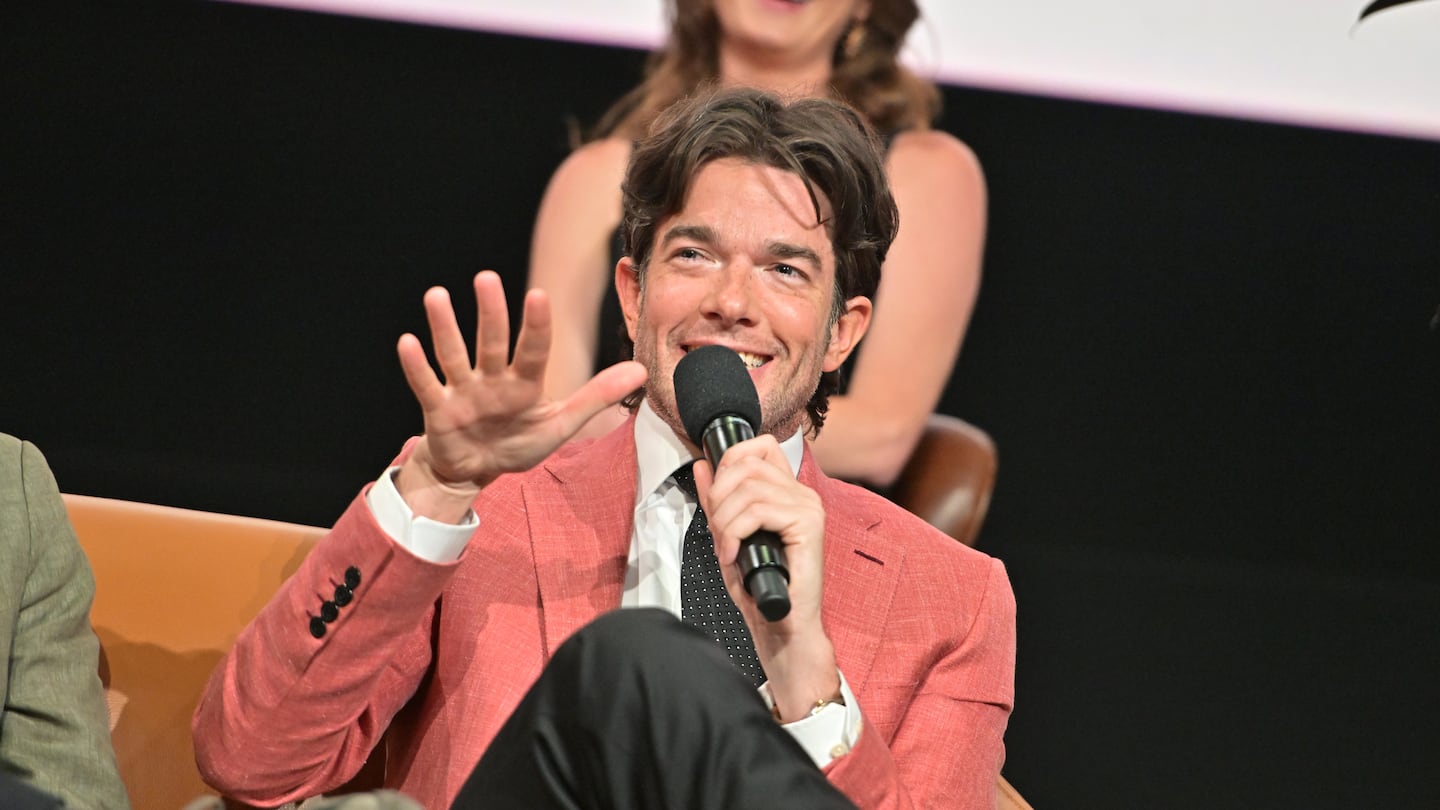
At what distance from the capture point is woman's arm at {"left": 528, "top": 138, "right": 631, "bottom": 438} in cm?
267

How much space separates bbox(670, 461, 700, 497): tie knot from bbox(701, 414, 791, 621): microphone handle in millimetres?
292

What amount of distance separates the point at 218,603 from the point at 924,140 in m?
1.54

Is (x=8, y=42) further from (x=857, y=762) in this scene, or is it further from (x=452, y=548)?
(x=857, y=762)

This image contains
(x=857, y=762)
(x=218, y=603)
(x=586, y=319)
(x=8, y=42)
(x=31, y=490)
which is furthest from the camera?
(x=8, y=42)

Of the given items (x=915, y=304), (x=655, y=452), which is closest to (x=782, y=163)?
(x=655, y=452)

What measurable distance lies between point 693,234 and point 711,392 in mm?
355

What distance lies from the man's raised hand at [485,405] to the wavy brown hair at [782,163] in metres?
0.45

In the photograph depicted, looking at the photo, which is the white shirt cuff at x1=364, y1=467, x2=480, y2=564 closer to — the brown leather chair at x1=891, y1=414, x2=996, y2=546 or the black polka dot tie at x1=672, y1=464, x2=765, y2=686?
the black polka dot tie at x1=672, y1=464, x2=765, y2=686

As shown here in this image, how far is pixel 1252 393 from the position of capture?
10.3ft

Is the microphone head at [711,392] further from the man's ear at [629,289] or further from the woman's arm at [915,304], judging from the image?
the woman's arm at [915,304]

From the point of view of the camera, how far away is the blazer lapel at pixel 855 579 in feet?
5.38

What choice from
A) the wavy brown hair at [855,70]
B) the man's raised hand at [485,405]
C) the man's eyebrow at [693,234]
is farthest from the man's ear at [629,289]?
the wavy brown hair at [855,70]

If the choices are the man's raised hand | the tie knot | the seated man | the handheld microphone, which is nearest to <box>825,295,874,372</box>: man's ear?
the seated man

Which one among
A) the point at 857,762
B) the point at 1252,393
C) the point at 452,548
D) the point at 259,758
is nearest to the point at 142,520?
the point at 259,758
